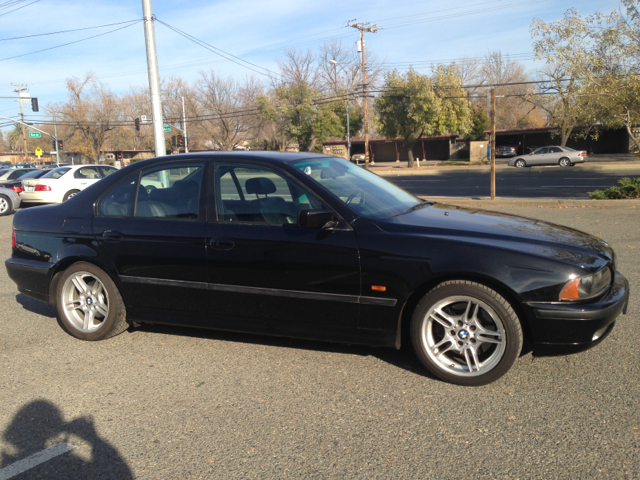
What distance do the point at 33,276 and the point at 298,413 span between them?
300cm

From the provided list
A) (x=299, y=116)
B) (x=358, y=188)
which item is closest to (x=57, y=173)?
(x=358, y=188)

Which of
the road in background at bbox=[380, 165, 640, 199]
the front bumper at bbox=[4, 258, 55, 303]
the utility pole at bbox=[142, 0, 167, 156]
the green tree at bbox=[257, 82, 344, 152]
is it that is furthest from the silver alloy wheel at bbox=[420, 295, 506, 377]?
the green tree at bbox=[257, 82, 344, 152]

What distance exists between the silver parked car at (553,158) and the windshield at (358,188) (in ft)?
113

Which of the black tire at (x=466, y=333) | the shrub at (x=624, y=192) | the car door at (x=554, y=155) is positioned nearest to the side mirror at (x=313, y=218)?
the black tire at (x=466, y=333)

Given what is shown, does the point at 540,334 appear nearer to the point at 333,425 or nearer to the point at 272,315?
the point at 333,425

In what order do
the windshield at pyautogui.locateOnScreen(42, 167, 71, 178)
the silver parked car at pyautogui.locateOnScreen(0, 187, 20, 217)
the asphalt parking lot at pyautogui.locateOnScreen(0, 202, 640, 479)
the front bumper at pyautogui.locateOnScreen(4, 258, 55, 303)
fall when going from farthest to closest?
the windshield at pyautogui.locateOnScreen(42, 167, 71, 178) < the silver parked car at pyautogui.locateOnScreen(0, 187, 20, 217) < the front bumper at pyautogui.locateOnScreen(4, 258, 55, 303) < the asphalt parking lot at pyautogui.locateOnScreen(0, 202, 640, 479)

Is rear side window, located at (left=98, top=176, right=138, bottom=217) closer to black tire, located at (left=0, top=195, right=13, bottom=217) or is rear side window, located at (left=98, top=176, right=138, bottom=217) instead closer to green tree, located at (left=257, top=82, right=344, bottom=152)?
black tire, located at (left=0, top=195, right=13, bottom=217)

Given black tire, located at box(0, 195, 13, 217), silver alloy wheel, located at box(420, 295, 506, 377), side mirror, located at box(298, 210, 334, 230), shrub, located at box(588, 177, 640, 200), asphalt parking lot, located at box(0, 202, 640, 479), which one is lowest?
asphalt parking lot, located at box(0, 202, 640, 479)

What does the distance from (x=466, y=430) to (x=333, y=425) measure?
0.77 meters

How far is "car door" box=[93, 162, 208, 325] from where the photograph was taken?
4.16m

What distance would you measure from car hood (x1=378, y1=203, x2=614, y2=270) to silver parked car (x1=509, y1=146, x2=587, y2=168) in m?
34.5

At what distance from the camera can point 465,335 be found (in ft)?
11.7

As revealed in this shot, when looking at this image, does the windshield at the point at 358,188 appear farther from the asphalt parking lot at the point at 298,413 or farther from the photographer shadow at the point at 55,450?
the photographer shadow at the point at 55,450

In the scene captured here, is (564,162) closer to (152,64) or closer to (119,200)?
(152,64)
